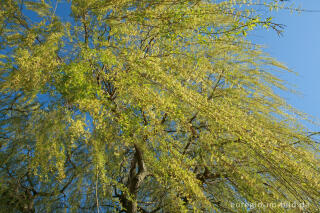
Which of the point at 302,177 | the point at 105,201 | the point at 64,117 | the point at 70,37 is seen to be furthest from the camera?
the point at 105,201

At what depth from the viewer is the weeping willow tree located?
2.11 m

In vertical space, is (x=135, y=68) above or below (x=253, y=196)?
above

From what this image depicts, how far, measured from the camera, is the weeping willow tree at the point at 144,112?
211 centimetres

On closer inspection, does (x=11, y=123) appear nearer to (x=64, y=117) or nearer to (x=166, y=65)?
(x=64, y=117)

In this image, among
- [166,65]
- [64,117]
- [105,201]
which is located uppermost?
[166,65]

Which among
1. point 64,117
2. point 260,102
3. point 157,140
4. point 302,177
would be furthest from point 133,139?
point 260,102

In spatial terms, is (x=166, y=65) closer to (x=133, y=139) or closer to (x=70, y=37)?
(x=133, y=139)

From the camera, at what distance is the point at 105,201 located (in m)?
3.05

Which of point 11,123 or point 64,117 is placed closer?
point 64,117

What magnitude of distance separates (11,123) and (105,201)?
1.53 meters

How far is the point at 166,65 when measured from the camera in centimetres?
256

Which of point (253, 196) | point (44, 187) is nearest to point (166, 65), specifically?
point (253, 196)

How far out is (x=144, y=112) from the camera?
2.60 meters

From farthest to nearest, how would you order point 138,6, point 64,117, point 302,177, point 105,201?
point 105,201
point 138,6
point 64,117
point 302,177
